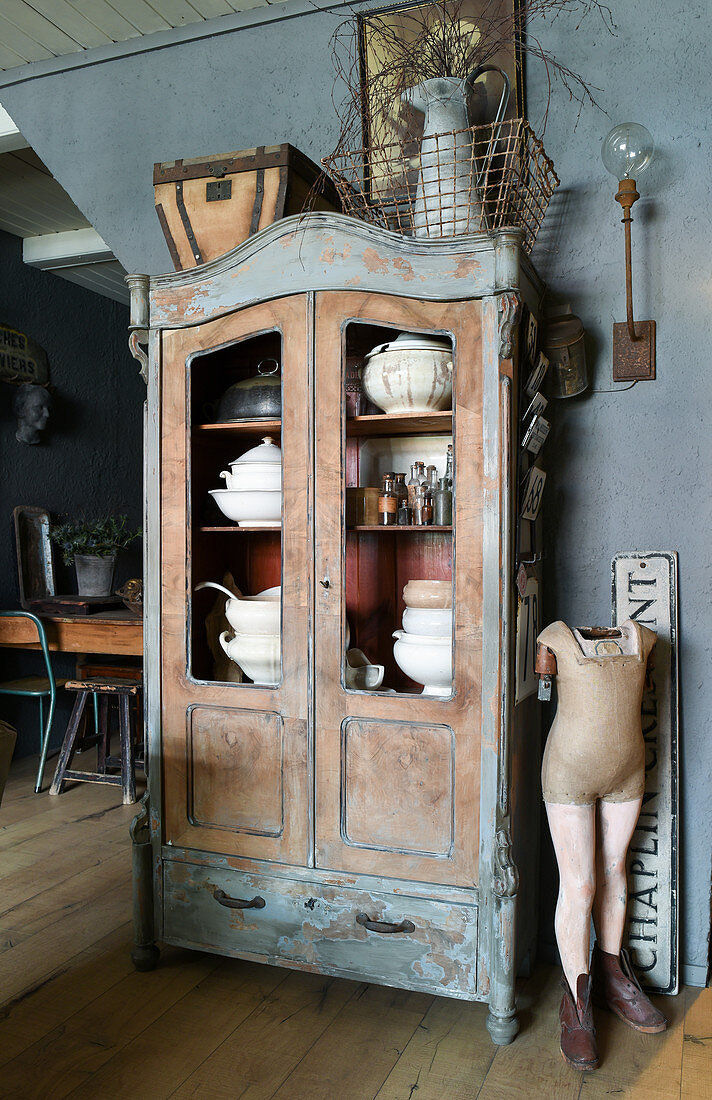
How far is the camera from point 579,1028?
2.04 meters

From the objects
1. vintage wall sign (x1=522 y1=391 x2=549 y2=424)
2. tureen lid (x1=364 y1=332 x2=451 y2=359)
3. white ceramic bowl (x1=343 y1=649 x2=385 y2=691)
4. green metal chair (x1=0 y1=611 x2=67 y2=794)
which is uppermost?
tureen lid (x1=364 y1=332 x2=451 y2=359)

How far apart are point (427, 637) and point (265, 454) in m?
0.68

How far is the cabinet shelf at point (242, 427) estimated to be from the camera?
2319mm

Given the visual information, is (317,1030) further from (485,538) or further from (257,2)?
(257,2)

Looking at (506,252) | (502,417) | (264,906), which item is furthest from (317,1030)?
(506,252)

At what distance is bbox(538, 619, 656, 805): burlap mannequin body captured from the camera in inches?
80.3

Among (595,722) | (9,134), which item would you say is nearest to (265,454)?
(595,722)

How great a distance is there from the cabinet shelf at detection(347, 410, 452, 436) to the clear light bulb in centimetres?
85

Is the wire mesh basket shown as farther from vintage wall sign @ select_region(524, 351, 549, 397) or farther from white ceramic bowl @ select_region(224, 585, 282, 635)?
white ceramic bowl @ select_region(224, 585, 282, 635)

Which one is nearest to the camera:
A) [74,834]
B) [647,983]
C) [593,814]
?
[593,814]

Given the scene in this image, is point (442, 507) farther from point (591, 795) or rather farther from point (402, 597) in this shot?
point (591, 795)

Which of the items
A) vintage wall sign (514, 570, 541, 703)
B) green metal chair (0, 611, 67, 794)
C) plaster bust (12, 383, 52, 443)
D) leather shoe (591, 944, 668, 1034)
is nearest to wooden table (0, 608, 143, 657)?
green metal chair (0, 611, 67, 794)

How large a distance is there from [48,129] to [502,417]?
2.31 m

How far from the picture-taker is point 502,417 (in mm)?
2031
